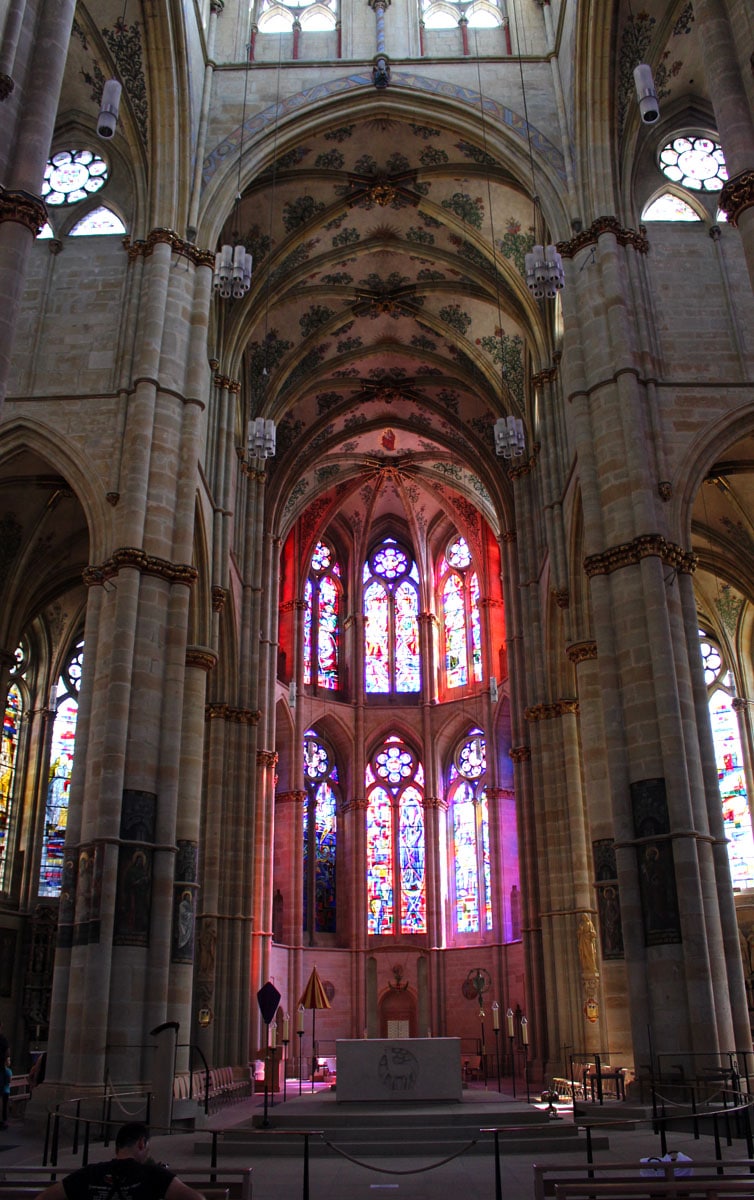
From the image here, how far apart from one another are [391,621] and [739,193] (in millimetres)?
30036

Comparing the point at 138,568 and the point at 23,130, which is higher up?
the point at 23,130

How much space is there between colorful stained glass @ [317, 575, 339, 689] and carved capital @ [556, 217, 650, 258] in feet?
72.5

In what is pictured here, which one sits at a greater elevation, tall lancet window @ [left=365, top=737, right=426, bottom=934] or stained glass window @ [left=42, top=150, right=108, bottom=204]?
stained glass window @ [left=42, top=150, right=108, bottom=204]

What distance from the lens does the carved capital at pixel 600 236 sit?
19312 millimetres

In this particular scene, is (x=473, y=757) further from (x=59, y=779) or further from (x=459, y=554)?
(x=59, y=779)

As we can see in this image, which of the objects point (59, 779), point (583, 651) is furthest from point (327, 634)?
point (583, 651)

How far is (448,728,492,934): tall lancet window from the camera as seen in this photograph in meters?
36.3

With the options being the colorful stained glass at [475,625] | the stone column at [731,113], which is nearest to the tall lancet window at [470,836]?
the colorful stained glass at [475,625]

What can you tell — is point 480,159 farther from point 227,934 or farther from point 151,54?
point 227,934

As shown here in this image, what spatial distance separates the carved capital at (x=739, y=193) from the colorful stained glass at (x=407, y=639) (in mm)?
29259

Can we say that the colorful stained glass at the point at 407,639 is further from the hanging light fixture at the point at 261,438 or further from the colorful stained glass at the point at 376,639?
the hanging light fixture at the point at 261,438

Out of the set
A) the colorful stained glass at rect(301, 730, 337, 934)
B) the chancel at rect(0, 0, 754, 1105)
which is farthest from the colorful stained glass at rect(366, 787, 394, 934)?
the colorful stained glass at rect(301, 730, 337, 934)

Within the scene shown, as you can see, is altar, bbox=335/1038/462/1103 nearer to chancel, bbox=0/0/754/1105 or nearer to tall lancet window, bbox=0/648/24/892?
chancel, bbox=0/0/754/1105

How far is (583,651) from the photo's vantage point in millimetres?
20438
